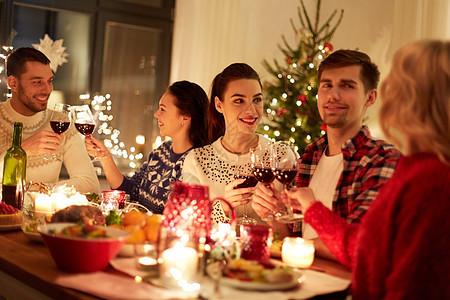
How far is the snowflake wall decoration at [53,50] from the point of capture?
515 centimetres

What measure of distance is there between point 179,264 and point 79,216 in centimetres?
54

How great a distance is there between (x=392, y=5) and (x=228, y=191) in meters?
3.59

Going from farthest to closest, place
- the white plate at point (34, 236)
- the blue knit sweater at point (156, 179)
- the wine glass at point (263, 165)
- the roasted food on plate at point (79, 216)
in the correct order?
the blue knit sweater at point (156, 179) < the wine glass at point (263, 165) < the white plate at point (34, 236) < the roasted food on plate at point (79, 216)

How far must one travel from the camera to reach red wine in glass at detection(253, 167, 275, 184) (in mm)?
1916

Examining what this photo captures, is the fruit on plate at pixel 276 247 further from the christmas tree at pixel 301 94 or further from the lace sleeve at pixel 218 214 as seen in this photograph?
the christmas tree at pixel 301 94

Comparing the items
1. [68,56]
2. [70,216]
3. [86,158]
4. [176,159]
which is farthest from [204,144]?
[68,56]

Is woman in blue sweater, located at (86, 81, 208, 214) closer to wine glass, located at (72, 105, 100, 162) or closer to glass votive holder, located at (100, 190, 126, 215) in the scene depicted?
wine glass, located at (72, 105, 100, 162)

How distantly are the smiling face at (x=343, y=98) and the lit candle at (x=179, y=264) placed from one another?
1.13m

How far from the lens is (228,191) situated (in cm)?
210

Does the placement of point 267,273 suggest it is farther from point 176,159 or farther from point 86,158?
point 86,158

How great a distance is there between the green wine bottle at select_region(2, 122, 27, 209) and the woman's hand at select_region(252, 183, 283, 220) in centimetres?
104

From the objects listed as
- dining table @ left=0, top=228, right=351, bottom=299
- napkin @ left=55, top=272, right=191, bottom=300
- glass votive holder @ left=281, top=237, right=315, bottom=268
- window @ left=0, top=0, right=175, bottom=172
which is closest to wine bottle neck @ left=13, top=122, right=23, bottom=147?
dining table @ left=0, top=228, right=351, bottom=299

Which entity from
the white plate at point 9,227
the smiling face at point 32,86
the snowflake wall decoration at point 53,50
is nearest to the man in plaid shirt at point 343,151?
the white plate at point 9,227

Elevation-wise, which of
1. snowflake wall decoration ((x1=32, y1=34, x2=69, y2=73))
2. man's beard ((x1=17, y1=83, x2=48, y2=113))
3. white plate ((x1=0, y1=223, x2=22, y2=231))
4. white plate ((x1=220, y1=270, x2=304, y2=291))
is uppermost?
snowflake wall decoration ((x1=32, y1=34, x2=69, y2=73))
